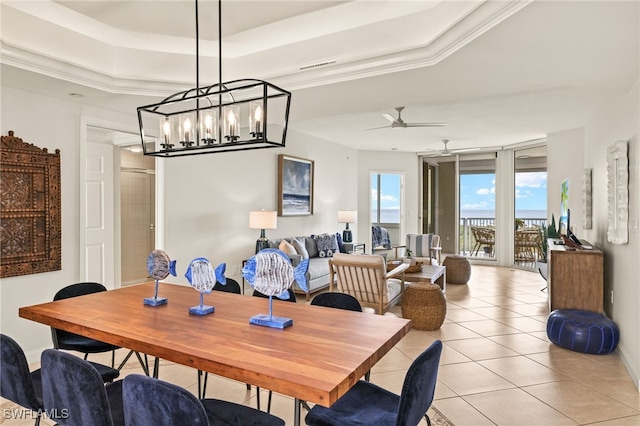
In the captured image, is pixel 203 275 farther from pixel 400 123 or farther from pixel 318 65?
pixel 400 123

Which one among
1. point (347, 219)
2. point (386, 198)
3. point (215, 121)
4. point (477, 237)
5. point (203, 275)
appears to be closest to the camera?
point (203, 275)

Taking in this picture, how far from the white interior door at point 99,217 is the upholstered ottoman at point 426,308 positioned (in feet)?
11.9

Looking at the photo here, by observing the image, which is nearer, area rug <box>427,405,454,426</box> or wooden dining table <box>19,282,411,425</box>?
wooden dining table <box>19,282,411,425</box>

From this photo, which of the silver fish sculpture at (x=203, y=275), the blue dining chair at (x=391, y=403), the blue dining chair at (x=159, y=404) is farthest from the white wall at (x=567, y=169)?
the blue dining chair at (x=159, y=404)

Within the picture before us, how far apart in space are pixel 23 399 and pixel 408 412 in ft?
5.48

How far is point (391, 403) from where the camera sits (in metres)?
1.85

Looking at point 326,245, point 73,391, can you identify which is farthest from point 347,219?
point 73,391

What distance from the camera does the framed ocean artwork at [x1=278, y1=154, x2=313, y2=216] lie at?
22.0ft

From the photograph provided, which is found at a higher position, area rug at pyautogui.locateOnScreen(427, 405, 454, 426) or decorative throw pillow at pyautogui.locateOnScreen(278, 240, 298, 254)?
decorative throw pillow at pyautogui.locateOnScreen(278, 240, 298, 254)

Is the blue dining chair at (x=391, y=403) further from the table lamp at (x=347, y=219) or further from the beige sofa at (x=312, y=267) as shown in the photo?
the table lamp at (x=347, y=219)

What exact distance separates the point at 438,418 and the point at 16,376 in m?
2.32

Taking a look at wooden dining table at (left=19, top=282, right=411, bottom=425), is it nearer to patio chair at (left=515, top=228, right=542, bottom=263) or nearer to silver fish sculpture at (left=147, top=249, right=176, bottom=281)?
silver fish sculpture at (left=147, top=249, right=176, bottom=281)

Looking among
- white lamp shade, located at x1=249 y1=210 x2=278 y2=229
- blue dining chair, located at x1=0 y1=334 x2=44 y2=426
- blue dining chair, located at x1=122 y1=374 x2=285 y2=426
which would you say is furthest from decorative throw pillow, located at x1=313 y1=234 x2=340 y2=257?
blue dining chair, located at x1=122 y1=374 x2=285 y2=426

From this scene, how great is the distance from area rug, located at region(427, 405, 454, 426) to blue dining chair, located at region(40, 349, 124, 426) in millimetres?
1913
